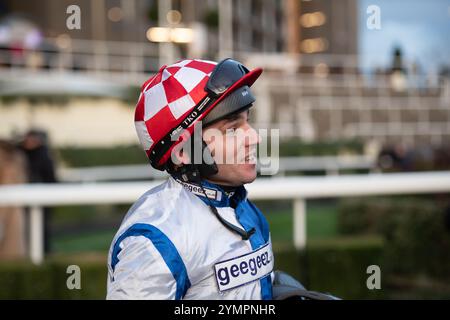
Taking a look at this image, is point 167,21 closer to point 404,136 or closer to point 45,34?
point 45,34

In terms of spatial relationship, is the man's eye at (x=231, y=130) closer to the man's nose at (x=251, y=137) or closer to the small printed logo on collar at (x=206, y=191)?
the man's nose at (x=251, y=137)

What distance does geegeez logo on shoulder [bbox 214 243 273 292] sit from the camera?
1.46 m

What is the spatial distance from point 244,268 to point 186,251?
0.59ft

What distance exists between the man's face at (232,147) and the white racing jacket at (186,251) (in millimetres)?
47

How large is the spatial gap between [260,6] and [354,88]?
10.4 m

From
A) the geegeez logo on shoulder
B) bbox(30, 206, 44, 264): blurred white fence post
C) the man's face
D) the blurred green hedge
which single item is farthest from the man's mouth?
bbox(30, 206, 44, 264): blurred white fence post

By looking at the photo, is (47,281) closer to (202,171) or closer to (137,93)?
(202,171)

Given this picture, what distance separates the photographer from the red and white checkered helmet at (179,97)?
150 centimetres

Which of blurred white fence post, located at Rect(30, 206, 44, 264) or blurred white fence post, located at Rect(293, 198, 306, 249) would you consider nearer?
blurred white fence post, located at Rect(30, 206, 44, 264)

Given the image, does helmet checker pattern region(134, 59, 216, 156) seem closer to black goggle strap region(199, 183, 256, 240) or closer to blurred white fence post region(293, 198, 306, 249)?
black goggle strap region(199, 183, 256, 240)

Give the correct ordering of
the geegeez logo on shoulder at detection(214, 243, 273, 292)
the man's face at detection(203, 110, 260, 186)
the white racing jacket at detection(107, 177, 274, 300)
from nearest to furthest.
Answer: the white racing jacket at detection(107, 177, 274, 300)
the geegeez logo on shoulder at detection(214, 243, 273, 292)
the man's face at detection(203, 110, 260, 186)

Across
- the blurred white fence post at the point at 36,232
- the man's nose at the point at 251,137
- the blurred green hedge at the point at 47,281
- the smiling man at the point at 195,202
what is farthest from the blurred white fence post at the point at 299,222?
the man's nose at the point at 251,137

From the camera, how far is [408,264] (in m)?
4.55

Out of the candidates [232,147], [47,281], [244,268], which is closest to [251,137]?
[232,147]
